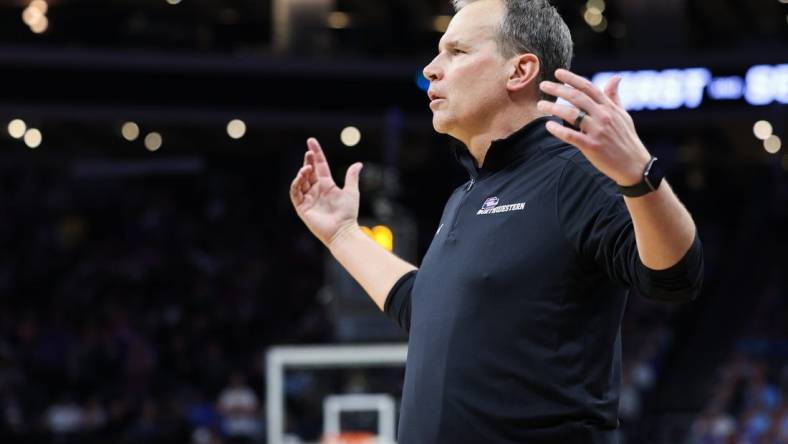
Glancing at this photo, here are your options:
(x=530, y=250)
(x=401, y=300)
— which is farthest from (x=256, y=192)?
(x=530, y=250)

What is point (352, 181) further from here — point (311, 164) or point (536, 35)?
point (536, 35)

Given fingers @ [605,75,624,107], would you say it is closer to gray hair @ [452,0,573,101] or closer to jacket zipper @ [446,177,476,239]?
gray hair @ [452,0,573,101]

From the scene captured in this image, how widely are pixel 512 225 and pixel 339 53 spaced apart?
16380 millimetres

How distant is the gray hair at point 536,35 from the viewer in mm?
2711

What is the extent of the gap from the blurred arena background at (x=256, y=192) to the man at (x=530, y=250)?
31.1ft

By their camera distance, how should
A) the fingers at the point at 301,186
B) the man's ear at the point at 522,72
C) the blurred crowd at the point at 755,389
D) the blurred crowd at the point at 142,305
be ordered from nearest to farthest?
1. the man's ear at the point at 522,72
2. the fingers at the point at 301,186
3. the blurred crowd at the point at 755,389
4. the blurred crowd at the point at 142,305

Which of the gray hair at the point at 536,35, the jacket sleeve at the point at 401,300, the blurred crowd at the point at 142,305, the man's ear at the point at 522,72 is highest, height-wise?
the gray hair at the point at 536,35

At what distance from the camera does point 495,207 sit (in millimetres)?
2604

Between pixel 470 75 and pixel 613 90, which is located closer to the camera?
pixel 613 90

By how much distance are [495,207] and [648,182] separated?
1.66 ft

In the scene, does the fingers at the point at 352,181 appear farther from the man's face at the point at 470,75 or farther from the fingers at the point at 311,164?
the man's face at the point at 470,75

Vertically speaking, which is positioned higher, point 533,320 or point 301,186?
point 301,186

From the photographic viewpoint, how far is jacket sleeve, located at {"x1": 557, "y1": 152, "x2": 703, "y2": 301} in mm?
2225

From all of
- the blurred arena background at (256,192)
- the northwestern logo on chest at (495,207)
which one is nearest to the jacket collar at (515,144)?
the northwestern logo on chest at (495,207)
